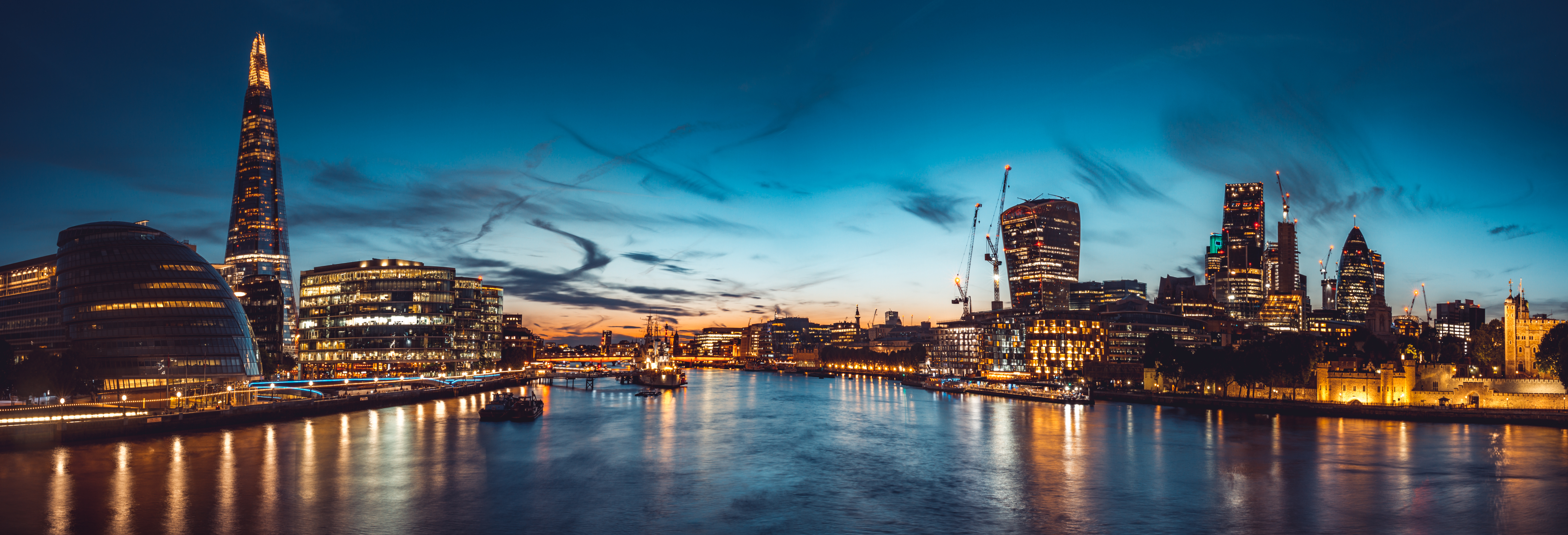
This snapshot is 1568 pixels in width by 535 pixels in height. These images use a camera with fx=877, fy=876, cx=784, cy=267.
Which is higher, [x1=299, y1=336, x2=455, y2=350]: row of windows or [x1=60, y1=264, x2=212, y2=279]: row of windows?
[x1=60, y1=264, x2=212, y2=279]: row of windows

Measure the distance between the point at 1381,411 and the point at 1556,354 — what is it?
22926 mm

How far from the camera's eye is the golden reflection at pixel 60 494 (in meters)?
37.8

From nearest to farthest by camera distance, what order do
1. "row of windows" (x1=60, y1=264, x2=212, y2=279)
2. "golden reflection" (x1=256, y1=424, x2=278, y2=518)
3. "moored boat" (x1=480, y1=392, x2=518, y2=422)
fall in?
"golden reflection" (x1=256, y1=424, x2=278, y2=518), "moored boat" (x1=480, y1=392, x2=518, y2=422), "row of windows" (x1=60, y1=264, x2=212, y2=279)

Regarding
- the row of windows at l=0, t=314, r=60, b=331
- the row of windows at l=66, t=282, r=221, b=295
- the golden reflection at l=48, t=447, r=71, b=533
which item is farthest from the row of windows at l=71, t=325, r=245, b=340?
the golden reflection at l=48, t=447, r=71, b=533

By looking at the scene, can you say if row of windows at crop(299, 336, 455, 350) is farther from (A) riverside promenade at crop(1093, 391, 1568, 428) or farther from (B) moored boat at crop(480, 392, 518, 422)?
(A) riverside promenade at crop(1093, 391, 1568, 428)

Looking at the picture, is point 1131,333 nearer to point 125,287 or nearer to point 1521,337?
point 1521,337

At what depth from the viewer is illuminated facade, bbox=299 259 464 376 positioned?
154 m

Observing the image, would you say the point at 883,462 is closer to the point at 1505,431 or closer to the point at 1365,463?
the point at 1365,463

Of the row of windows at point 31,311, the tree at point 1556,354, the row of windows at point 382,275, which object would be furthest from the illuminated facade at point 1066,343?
the row of windows at point 31,311

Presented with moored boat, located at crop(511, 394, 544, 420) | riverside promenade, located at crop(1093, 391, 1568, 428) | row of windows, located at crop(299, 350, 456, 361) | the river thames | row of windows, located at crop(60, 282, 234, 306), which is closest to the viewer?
the river thames

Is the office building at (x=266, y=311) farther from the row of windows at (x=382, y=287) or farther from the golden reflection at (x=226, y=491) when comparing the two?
the golden reflection at (x=226, y=491)

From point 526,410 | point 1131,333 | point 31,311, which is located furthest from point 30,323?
point 1131,333

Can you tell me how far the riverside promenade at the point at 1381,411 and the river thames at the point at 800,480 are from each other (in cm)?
310

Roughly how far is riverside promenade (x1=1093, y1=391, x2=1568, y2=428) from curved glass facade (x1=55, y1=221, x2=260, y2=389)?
369 ft
